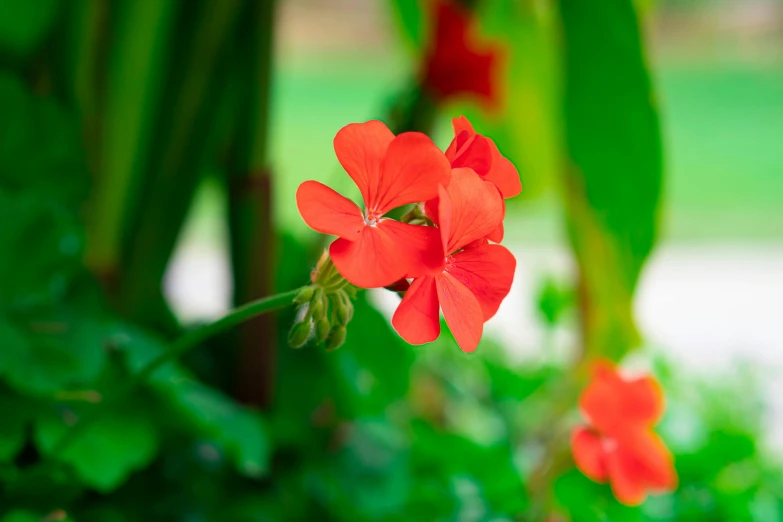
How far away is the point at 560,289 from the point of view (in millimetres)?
688

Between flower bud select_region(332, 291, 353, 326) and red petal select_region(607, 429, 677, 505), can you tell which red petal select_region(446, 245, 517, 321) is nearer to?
flower bud select_region(332, 291, 353, 326)

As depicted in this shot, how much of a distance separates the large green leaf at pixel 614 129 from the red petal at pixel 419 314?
23cm

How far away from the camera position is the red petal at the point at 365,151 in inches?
7.8

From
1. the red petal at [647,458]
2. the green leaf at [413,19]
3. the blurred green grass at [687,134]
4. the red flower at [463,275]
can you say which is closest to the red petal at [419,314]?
the red flower at [463,275]

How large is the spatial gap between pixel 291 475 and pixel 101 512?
4.4 inches

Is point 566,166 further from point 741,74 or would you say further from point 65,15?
point 741,74

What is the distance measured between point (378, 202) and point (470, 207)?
24 millimetres

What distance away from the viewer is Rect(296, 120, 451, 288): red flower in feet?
0.62

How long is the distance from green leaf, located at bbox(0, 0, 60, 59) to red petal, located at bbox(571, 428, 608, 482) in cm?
35

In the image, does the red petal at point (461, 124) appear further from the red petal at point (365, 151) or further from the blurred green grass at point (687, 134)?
the blurred green grass at point (687, 134)

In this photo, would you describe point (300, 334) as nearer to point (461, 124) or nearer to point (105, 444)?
point (461, 124)

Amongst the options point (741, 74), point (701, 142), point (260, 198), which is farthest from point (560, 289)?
point (741, 74)

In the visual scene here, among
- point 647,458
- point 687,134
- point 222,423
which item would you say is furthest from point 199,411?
point 687,134

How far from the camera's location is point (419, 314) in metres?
0.20
